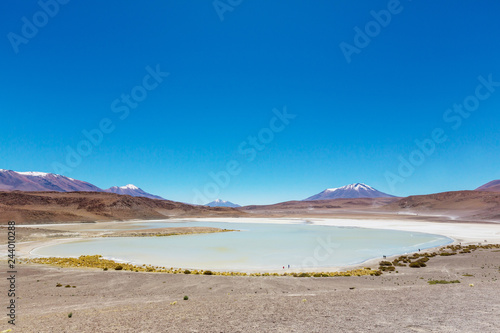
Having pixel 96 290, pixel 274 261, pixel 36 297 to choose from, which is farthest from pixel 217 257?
pixel 36 297

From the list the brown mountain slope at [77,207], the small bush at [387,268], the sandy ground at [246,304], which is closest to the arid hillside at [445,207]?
the brown mountain slope at [77,207]

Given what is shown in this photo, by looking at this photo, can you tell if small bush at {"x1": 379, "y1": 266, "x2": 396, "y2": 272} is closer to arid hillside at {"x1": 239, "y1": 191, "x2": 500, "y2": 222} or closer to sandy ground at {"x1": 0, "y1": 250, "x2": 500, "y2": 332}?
sandy ground at {"x1": 0, "y1": 250, "x2": 500, "y2": 332}

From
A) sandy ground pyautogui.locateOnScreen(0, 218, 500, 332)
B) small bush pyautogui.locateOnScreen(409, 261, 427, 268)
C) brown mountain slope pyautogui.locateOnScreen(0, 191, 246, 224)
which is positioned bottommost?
small bush pyautogui.locateOnScreen(409, 261, 427, 268)

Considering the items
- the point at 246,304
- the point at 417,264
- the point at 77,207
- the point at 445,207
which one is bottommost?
the point at 417,264

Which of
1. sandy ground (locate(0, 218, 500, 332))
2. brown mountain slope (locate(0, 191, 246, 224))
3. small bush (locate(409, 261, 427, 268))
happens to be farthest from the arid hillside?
sandy ground (locate(0, 218, 500, 332))

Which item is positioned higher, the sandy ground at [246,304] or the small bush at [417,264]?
the sandy ground at [246,304]

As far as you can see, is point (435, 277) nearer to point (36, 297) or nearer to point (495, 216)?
point (36, 297)

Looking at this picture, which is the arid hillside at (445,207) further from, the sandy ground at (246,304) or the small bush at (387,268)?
the sandy ground at (246,304)

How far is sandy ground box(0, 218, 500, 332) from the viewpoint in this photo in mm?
8516

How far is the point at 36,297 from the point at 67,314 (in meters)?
4.68

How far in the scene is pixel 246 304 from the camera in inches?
437

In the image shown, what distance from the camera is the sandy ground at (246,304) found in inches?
335

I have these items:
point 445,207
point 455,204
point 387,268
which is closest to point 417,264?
point 387,268

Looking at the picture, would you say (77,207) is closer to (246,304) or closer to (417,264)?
(417,264)
